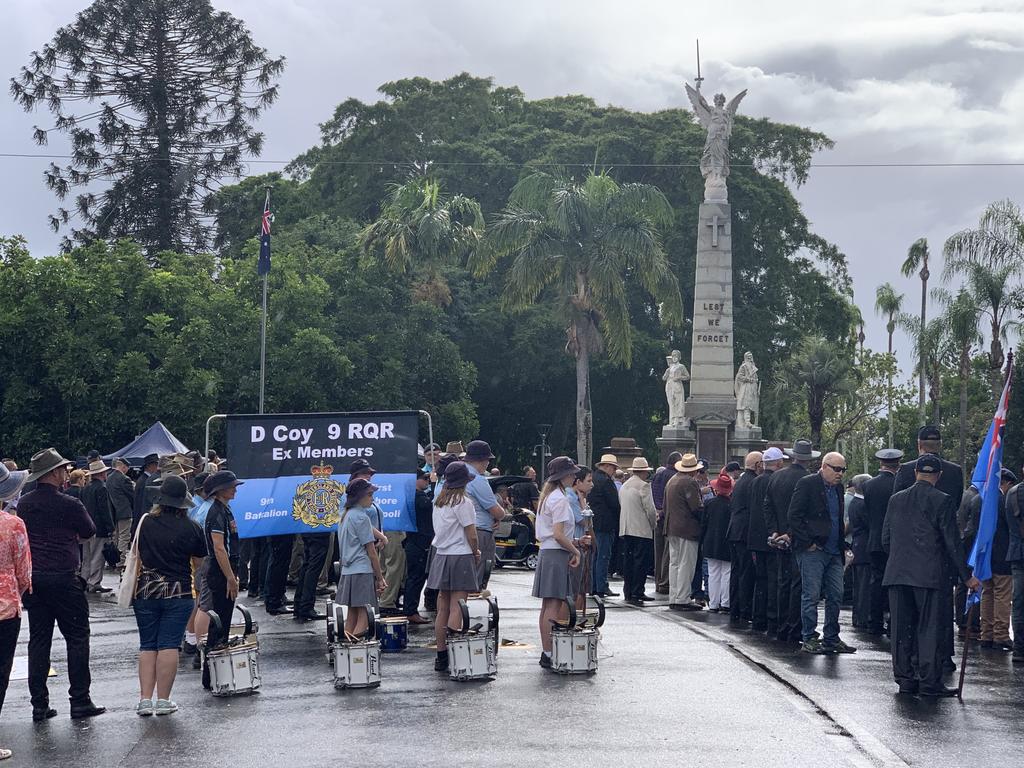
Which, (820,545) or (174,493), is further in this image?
(820,545)

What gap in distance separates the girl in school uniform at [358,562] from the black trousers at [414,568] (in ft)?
11.4

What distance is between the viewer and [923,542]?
11.1m

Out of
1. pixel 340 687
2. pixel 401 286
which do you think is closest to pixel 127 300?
pixel 401 286

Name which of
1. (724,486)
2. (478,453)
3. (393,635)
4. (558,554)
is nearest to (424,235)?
(724,486)

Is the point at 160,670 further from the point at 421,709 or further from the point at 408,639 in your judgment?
the point at 408,639

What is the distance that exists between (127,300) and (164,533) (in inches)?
1077

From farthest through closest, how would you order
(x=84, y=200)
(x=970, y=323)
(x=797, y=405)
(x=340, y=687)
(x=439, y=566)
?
(x=797, y=405) < (x=84, y=200) < (x=970, y=323) < (x=439, y=566) < (x=340, y=687)

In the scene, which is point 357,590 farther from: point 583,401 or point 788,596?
point 583,401

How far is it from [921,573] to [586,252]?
101 ft

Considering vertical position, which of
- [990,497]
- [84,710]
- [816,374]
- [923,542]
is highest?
[816,374]

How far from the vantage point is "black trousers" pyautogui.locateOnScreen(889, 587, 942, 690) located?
10.9 meters

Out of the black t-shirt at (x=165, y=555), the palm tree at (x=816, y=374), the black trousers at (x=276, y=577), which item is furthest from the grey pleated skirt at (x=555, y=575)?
the palm tree at (x=816, y=374)

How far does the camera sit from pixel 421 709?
397 inches

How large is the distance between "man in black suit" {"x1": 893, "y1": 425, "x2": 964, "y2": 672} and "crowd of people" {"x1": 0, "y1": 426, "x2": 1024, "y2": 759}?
2 cm
